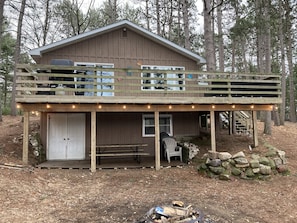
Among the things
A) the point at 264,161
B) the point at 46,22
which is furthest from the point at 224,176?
the point at 46,22

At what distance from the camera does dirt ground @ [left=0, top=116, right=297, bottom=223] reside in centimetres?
533

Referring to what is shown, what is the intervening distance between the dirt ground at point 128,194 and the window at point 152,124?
2872 millimetres

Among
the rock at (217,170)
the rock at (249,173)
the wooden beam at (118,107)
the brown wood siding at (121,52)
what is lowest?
the rock at (249,173)

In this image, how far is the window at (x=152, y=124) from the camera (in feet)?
39.1

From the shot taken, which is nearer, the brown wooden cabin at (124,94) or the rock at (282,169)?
the rock at (282,169)

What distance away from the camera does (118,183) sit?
7688mm

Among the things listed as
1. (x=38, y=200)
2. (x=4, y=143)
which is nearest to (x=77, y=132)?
(x=4, y=143)

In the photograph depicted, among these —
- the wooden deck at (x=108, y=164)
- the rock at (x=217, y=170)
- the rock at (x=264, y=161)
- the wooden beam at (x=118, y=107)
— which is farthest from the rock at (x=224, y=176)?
the wooden beam at (x=118, y=107)

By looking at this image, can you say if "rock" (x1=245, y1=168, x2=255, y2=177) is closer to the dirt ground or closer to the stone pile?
the stone pile

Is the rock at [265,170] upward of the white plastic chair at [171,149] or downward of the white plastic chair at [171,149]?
downward

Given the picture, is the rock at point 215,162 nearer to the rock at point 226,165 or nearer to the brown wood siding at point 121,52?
the rock at point 226,165

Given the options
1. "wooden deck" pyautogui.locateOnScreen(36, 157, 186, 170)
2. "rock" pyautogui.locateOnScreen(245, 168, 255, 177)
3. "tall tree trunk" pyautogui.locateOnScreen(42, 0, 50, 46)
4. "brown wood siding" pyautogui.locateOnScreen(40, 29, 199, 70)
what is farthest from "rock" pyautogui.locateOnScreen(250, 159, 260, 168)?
"tall tree trunk" pyautogui.locateOnScreen(42, 0, 50, 46)

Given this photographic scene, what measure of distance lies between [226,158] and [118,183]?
385cm

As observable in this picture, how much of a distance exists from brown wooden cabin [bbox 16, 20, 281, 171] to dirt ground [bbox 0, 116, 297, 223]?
1099 mm
